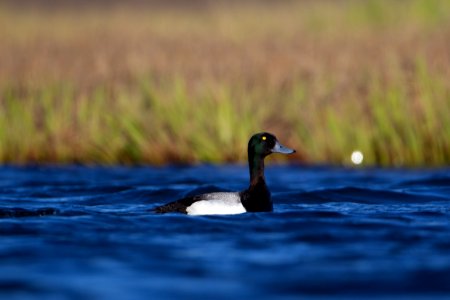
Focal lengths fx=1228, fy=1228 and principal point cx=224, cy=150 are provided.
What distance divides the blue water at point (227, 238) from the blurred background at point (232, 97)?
58 centimetres

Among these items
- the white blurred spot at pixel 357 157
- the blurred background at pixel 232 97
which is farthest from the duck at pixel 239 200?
the white blurred spot at pixel 357 157

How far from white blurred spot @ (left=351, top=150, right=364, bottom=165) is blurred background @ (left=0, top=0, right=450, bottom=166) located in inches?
3.2

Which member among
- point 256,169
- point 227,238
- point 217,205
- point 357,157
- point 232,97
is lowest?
point 227,238

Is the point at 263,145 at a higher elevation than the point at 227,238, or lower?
higher

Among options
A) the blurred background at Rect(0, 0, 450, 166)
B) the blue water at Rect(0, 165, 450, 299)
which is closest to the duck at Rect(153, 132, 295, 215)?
the blue water at Rect(0, 165, 450, 299)

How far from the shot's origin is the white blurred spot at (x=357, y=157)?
53.5 feet

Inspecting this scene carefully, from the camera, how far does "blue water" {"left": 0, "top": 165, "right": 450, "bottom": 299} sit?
26.5ft

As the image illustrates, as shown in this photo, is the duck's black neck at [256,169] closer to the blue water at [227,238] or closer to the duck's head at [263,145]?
the duck's head at [263,145]

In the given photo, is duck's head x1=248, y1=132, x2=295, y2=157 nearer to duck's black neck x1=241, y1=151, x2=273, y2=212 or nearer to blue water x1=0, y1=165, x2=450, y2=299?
duck's black neck x1=241, y1=151, x2=273, y2=212

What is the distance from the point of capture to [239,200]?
1230 cm

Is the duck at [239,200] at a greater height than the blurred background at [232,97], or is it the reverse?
the blurred background at [232,97]

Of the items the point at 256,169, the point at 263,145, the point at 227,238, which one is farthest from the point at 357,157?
the point at 227,238

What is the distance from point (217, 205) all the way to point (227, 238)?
5.16 feet

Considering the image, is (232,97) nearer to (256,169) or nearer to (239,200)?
(256,169)
